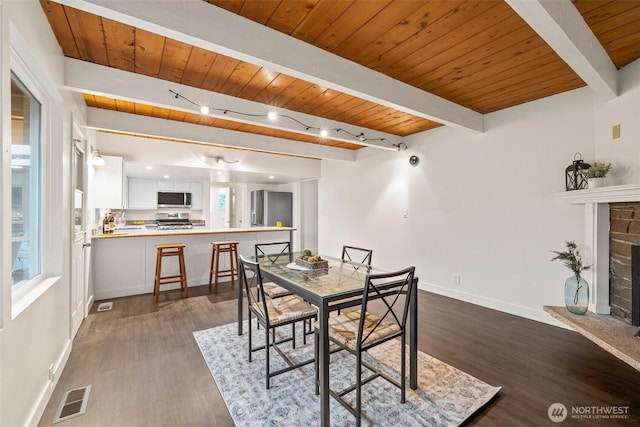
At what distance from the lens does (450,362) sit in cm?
226

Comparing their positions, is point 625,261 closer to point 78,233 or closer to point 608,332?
point 608,332

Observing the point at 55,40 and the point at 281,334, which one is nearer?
the point at 55,40

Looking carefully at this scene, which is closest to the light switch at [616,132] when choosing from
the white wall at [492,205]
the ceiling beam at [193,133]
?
the white wall at [492,205]

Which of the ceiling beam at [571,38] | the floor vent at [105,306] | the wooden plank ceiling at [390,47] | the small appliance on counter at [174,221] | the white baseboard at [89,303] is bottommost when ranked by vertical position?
Result: the floor vent at [105,306]

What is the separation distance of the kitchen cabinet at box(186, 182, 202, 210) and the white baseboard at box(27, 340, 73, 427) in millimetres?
5185

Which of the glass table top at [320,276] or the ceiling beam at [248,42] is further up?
the ceiling beam at [248,42]

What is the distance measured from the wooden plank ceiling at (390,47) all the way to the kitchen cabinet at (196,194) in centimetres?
413

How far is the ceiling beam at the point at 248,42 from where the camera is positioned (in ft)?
4.90

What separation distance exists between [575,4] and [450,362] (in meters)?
2.56

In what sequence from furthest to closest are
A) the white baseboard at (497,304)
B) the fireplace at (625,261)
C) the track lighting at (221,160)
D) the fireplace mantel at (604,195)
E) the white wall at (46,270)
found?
1. the track lighting at (221,160)
2. the white baseboard at (497,304)
3. the fireplace at (625,261)
4. the fireplace mantel at (604,195)
5. the white wall at (46,270)

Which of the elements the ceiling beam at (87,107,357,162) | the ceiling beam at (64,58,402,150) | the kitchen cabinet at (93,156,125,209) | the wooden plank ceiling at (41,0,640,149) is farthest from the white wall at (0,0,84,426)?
the kitchen cabinet at (93,156,125,209)

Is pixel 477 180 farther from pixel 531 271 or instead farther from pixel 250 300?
pixel 250 300

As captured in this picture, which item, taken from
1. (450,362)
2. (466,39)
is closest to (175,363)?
(450,362)

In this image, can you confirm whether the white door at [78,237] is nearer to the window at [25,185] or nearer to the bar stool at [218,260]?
the window at [25,185]
